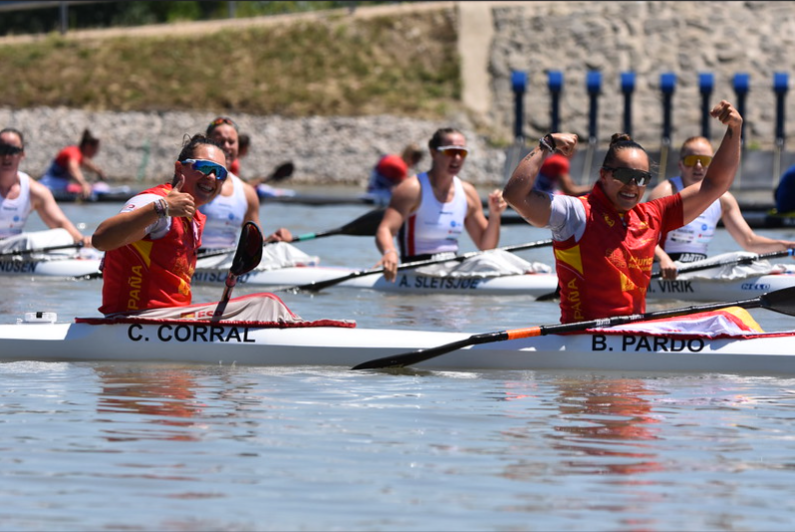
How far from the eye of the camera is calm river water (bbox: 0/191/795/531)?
5.49 m

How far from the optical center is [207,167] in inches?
319

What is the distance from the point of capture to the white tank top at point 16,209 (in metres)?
14.4

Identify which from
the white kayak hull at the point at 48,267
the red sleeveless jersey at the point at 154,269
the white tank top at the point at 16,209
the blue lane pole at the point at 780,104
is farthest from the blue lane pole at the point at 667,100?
the red sleeveless jersey at the point at 154,269

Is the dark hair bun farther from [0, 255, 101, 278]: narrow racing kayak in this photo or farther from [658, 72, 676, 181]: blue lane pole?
[658, 72, 676, 181]: blue lane pole

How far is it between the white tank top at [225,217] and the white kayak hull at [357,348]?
4.70 metres

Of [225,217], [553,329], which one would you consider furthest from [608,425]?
[225,217]

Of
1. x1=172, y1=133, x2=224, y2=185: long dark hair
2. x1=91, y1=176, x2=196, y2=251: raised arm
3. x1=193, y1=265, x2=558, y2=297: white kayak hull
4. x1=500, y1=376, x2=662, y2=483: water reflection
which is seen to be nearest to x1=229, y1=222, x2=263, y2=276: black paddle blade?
x1=172, y1=133, x2=224, y2=185: long dark hair

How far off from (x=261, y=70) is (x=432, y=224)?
25477 mm

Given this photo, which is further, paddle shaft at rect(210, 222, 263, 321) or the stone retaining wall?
the stone retaining wall

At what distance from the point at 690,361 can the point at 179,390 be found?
2.78 m

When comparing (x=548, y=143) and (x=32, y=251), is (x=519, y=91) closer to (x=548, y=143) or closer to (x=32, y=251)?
(x=32, y=251)

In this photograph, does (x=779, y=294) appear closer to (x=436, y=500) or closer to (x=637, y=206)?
(x=637, y=206)

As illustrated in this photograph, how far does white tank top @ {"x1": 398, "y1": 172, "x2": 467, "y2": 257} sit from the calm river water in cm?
496

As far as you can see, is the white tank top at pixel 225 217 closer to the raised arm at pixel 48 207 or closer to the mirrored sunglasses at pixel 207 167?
the raised arm at pixel 48 207
